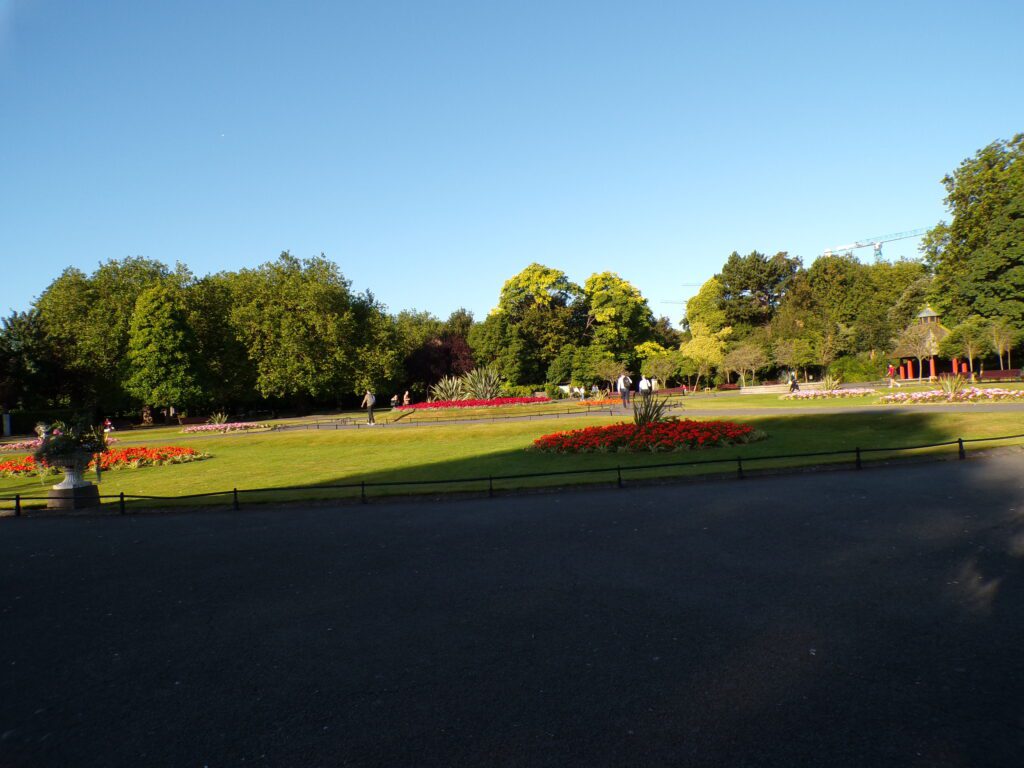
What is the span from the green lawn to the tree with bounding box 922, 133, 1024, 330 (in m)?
24.5

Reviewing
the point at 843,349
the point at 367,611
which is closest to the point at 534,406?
the point at 367,611

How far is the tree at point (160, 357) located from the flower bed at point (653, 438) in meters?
39.1

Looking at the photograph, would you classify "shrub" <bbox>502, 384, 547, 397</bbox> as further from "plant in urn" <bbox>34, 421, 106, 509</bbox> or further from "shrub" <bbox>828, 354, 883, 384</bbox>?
"plant in urn" <bbox>34, 421, 106, 509</bbox>

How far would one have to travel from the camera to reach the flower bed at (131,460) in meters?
21.7

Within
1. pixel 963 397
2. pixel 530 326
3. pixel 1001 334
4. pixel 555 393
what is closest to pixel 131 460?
pixel 963 397

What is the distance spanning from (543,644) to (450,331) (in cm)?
7844

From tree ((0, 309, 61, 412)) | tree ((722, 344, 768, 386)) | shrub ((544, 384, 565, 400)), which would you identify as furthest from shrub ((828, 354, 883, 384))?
tree ((0, 309, 61, 412))

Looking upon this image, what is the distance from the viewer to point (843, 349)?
71.4 meters

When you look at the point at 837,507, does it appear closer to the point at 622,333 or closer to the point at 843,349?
the point at 622,333

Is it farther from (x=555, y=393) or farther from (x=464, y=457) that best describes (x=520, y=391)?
(x=464, y=457)

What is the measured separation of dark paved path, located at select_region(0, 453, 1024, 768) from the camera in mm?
3939

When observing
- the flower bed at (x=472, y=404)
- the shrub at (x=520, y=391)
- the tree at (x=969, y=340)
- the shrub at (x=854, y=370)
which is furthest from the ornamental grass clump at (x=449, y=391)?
the shrub at (x=854, y=370)

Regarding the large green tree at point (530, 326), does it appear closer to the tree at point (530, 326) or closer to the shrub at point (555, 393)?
the tree at point (530, 326)

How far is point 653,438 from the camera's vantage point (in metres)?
18.0
